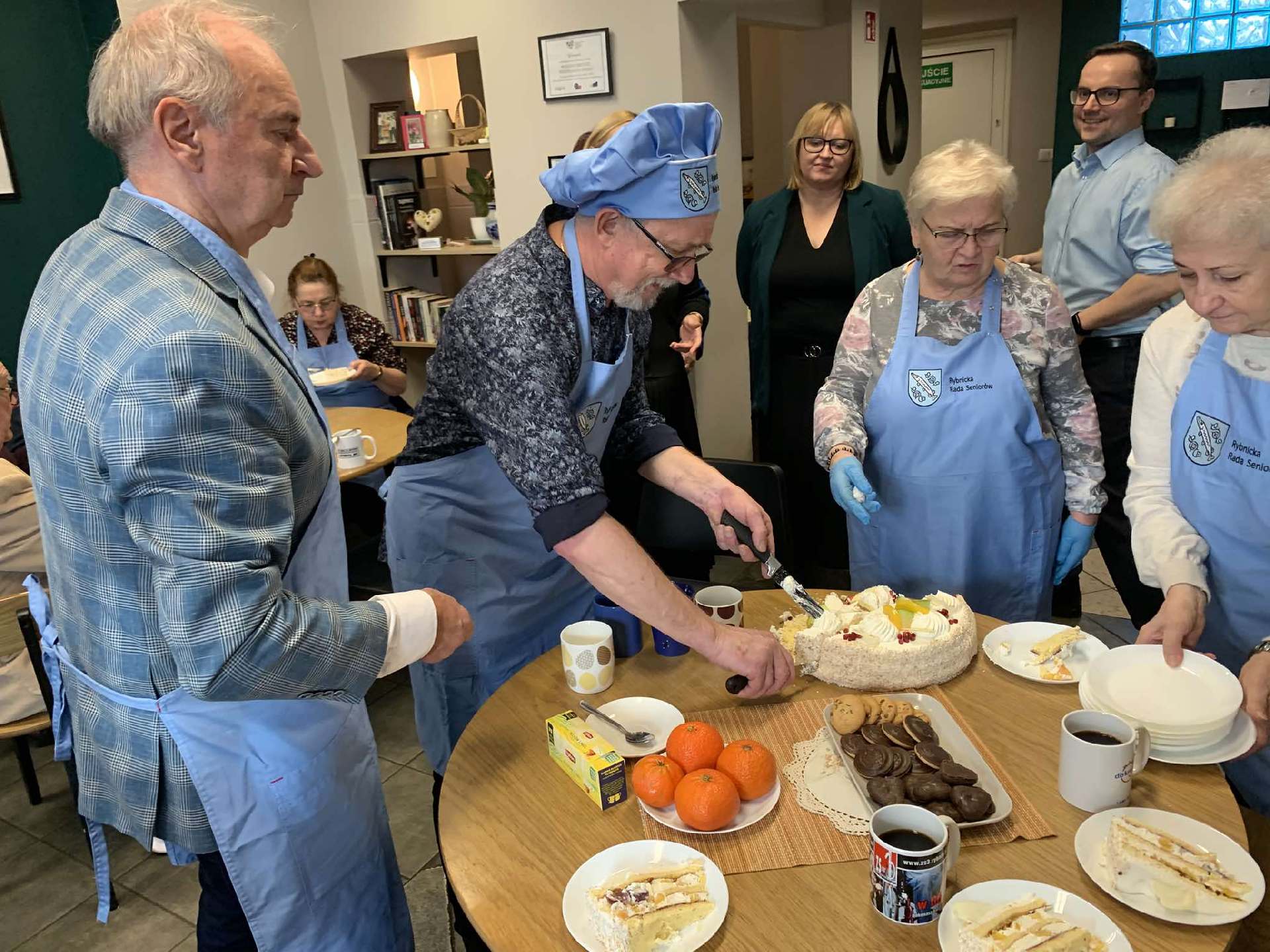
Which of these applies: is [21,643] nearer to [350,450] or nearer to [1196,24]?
[350,450]

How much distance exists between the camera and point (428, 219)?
16.8ft

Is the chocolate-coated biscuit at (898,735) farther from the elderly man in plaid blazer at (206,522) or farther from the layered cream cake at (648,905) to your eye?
the elderly man in plaid blazer at (206,522)

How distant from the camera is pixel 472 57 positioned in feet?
17.7

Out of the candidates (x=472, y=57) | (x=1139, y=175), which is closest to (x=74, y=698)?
(x=1139, y=175)

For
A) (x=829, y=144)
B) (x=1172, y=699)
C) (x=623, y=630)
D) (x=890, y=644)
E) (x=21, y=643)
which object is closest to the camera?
(x=1172, y=699)

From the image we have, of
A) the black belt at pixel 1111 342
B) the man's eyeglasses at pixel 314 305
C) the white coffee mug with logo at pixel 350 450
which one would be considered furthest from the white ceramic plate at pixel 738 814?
the man's eyeglasses at pixel 314 305

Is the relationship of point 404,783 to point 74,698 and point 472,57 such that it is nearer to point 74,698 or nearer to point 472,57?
point 74,698

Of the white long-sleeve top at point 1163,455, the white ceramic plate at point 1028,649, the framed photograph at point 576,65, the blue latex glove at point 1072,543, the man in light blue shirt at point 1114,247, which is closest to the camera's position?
the white ceramic plate at point 1028,649

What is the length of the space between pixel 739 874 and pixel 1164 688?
72 cm

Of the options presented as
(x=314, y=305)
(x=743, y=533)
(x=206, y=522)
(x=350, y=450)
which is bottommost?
(x=350, y=450)

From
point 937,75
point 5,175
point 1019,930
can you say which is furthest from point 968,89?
point 1019,930

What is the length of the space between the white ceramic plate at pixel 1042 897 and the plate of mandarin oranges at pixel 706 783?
26 cm

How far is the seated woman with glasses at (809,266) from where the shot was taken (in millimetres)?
3445

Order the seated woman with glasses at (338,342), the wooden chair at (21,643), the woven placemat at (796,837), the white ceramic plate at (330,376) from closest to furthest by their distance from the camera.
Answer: the woven placemat at (796,837)
the wooden chair at (21,643)
the white ceramic plate at (330,376)
the seated woman with glasses at (338,342)
